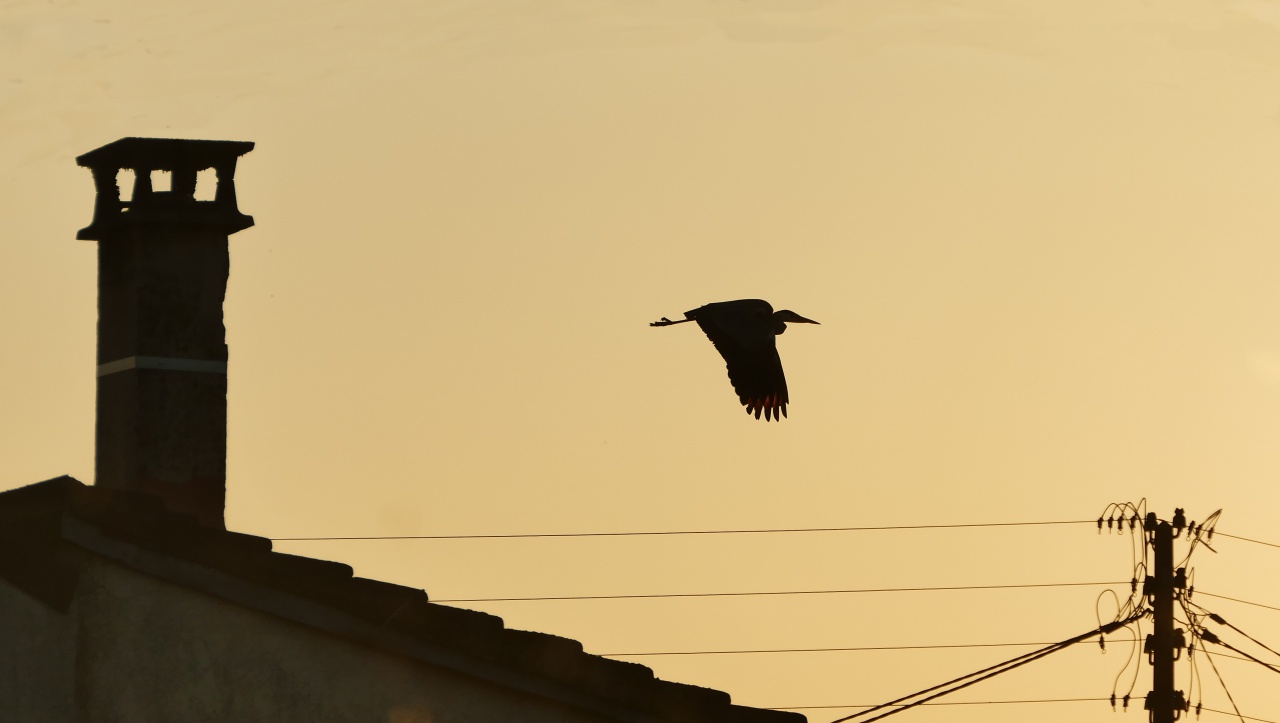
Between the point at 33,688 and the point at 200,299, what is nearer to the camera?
the point at 33,688

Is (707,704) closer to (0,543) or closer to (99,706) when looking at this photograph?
(99,706)

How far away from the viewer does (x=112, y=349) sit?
1289 centimetres

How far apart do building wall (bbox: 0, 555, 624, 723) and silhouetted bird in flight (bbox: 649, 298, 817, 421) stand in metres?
4.23

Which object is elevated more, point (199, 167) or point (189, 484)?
point (199, 167)

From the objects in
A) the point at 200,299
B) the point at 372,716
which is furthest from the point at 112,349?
the point at 372,716

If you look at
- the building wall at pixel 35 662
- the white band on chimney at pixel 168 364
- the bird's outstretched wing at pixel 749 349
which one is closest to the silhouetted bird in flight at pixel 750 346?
the bird's outstretched wing at pixel 749 349

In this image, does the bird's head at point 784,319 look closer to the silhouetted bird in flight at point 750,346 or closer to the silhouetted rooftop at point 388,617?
the silhouetted bird in flight at point 750,346

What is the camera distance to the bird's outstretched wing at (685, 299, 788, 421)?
13.9 metres

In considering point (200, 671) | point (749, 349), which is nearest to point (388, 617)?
point (200, 671)

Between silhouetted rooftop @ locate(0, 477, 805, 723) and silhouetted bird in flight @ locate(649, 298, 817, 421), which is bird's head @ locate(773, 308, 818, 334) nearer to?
silhouetted bird in flight @ locate(649, 298, 817, 421)

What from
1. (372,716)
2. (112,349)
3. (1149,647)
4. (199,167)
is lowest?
(372,716)

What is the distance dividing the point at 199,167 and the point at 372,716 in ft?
16.3

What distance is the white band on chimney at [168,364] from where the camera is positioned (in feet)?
41.1

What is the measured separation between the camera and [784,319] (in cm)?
1484
